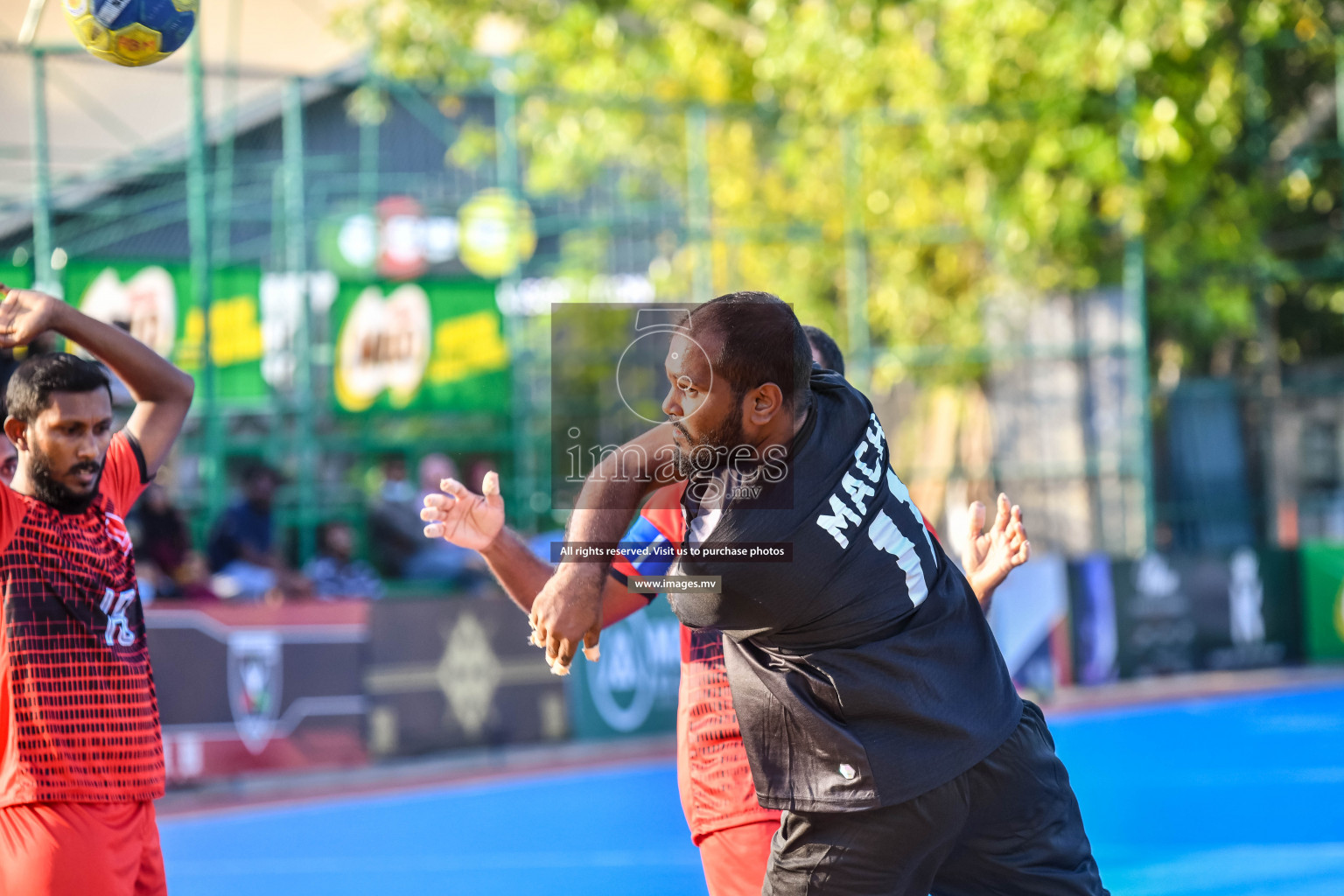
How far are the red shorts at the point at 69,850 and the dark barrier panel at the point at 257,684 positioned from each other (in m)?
6.44

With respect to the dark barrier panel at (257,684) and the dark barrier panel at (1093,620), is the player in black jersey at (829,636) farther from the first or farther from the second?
the dark barrier panel at (1093,620)

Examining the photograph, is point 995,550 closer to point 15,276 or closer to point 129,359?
point 129,359

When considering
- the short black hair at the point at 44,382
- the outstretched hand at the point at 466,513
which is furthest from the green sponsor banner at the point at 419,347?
the outstretched hand at the point at 466,513

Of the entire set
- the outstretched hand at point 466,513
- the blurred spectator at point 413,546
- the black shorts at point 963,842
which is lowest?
the black shorts at point 963,842

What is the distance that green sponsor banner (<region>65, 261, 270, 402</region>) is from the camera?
1162 centimetres

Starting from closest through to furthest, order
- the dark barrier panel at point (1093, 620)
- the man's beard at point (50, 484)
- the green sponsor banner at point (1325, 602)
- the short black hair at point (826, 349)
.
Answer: the man's beard at point (50, 484) < the short black hair at point (826, 349) < the dark barrier panel at point (1093, 620) < the green sponsor banner at point (1325, 602)

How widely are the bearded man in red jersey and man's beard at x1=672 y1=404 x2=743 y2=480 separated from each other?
1.73 metres

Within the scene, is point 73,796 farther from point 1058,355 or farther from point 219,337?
point 1058,355

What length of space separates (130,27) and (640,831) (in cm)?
555

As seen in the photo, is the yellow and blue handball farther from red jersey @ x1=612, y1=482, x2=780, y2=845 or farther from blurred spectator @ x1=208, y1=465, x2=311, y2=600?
blurred spectator @ x1=208, y1=465, x2=311, y2=600

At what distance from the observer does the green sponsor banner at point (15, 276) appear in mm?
→ 10617

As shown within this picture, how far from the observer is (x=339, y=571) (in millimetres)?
12281

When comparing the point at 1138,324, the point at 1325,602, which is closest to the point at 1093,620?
the point at 1325,602

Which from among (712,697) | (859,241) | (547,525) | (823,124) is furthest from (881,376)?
(712,697)
